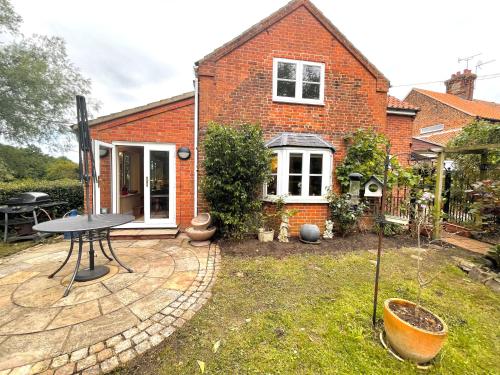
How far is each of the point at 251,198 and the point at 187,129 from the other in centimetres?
295

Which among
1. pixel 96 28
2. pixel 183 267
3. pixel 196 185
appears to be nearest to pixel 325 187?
pixel 196 185

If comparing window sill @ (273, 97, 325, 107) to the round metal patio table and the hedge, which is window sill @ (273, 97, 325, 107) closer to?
the round metal patio table

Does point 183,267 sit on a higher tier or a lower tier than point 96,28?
lower

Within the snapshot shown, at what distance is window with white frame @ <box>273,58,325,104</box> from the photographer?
6.73m

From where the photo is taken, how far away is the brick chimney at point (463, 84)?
18922mm

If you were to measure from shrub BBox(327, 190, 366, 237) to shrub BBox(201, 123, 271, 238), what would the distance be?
2.35m

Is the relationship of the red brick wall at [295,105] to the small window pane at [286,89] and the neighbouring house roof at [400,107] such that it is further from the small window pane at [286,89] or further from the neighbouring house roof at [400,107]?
the neighbouring house roof at [400,107]

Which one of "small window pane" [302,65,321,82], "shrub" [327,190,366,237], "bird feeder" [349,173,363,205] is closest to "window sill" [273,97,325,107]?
"small window pane" [302,65,321,82]

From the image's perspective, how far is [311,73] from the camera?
6.93 m

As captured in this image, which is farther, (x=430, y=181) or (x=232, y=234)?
(x=430, y=181)

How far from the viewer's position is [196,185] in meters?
6.54

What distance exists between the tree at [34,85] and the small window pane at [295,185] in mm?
17958

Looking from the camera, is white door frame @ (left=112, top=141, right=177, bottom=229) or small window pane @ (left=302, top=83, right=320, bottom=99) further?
small window pane @ (left=302, top=83, right=320, bottom=99)

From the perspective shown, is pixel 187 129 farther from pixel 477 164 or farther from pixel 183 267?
pixel 477 164
